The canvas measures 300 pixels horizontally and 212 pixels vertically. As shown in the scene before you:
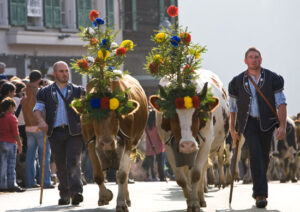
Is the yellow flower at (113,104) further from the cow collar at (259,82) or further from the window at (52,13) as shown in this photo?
the window at (52,13)

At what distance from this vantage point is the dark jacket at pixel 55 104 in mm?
15688

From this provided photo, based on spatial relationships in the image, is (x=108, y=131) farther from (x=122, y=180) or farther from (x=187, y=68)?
(x=187, y=68)

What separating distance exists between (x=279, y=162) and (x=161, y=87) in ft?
42.6

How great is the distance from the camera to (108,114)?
13.8 metres

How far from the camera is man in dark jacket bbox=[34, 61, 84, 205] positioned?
15.6 metres

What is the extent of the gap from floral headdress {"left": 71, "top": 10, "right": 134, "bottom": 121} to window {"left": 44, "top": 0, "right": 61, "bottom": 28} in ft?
88.3

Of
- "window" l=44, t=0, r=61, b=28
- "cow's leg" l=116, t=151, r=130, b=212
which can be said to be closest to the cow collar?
"cow's leg" l=116, t=151, r=130, b=212

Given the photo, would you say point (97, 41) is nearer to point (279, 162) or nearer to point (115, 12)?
point (279, 162)

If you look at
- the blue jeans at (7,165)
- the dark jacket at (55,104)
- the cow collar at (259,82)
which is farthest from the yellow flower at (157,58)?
the blue jeans at (7,165)

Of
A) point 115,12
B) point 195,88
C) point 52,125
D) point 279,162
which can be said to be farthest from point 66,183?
point 115,12

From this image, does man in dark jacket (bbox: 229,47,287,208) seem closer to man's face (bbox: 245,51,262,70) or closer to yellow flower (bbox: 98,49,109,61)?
man's face (bbox: 245,51,262,70)

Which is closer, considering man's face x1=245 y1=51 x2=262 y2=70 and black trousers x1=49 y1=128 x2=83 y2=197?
man's face x1=245 y1=51 x2=262 y2=70

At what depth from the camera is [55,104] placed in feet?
51.8

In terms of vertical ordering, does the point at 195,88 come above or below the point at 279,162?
above
